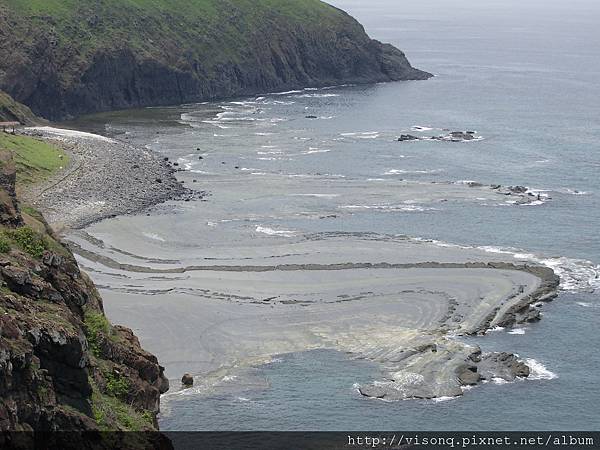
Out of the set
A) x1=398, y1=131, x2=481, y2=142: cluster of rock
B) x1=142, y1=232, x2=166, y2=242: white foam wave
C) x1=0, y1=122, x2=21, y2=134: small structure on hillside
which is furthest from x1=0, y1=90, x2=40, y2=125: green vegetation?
x1=398, y1=131, x2=481, y2=142: cluster of rock

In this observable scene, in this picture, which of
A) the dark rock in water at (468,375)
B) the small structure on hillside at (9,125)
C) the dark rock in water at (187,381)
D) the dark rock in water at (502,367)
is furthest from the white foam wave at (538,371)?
the small structure on hillside at (9,125)

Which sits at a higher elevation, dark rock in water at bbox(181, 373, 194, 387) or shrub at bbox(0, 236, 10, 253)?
shrub at bbox(0, 236, 10, 253)

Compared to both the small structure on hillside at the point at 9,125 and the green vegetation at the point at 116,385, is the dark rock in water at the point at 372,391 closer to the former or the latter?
the green vegetation at the point at 116,385

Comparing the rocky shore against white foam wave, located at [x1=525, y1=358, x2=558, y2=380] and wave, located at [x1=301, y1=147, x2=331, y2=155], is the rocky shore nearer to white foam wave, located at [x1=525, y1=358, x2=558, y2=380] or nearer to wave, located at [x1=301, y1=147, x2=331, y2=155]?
wave, located at [x1=301, y1=147, x2=331, y2=155]

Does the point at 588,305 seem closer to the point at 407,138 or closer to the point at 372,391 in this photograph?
the point at 372,391

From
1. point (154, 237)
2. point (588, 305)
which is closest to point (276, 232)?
point (154, 237)

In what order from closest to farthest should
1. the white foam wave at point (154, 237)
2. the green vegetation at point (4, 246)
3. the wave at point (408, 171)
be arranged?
1. the green vegetation at point (4, 246)
2. the white foam wave at point (154, 237)
3. the wave at point (408, 171)

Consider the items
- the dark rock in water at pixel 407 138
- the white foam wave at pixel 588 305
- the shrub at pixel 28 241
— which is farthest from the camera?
the dark rock in water at pixel 407 138
